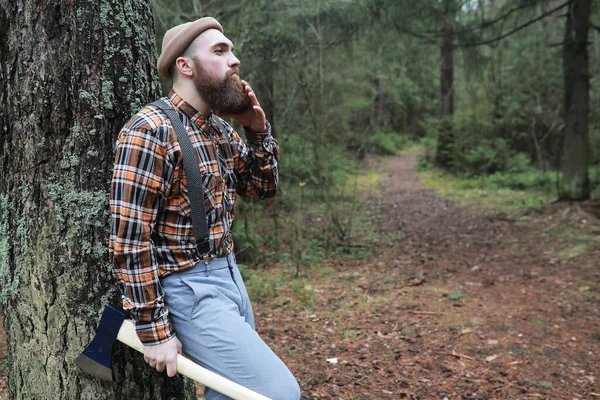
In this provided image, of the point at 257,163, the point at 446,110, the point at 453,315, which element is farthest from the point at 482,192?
the point at 257,163

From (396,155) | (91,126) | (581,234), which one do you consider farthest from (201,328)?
(396,155)

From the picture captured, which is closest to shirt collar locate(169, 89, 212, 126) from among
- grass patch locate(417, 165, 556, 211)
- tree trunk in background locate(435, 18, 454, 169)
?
grass patch locate(417, 165, 556, 211)

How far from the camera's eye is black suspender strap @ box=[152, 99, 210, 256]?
2.03 m

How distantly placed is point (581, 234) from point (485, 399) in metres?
5.68

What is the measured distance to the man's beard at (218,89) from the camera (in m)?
2.18

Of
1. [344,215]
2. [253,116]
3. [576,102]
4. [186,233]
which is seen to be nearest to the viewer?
[186,233]

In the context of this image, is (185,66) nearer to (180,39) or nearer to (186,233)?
(180,39)

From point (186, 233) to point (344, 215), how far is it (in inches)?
338

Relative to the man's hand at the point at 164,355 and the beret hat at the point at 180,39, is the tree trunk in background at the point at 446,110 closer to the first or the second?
the beret hat at the point at 180,39

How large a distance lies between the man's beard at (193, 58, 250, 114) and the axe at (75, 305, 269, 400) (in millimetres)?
1004

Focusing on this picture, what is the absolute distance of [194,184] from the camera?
6.66ft

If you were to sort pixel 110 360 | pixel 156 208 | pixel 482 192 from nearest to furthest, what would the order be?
1. pixel 156 208
2. pixel 110 360
3. pixel 482 192

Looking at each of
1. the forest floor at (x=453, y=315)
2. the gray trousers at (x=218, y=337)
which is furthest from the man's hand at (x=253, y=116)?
the forest floor at (x=453, y=315)

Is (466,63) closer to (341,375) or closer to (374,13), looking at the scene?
(374,13)
